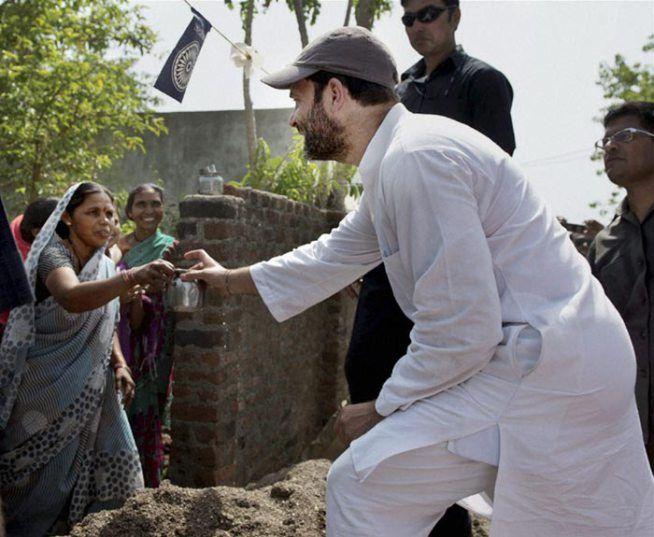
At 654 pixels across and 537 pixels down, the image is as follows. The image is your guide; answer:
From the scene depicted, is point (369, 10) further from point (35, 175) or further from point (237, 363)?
point (237, 363)

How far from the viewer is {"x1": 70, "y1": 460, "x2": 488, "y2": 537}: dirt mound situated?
8.25ft

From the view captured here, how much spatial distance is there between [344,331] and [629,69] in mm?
14142

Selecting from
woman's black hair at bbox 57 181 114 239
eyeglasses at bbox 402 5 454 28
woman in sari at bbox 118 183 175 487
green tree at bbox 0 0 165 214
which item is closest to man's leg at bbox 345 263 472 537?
eyeglasses at bbox 402 5 454 28

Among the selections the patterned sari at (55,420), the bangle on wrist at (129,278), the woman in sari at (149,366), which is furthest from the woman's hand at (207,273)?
the woman in sari at (149,366)

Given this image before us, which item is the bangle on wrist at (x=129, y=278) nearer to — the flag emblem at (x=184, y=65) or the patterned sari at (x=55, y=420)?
the patterned sari at (x=55, y=420)

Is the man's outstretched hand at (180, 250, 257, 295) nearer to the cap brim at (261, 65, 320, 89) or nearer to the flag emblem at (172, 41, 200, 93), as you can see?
the cap brim at (261, 65, 320, 89)

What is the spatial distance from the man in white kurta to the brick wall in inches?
84.9

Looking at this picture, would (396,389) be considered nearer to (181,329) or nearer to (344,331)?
(181,329)

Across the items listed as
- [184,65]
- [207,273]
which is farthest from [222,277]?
[184,65]

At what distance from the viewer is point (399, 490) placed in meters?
1.63

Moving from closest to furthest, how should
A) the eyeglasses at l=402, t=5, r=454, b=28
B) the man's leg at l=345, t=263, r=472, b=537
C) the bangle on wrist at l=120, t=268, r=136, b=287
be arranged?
the man's leg at l=345, t=263, r=472, b=537
the bangle on wrist at l=120, t=268, r=136, b=287
the eyeglasses at l=402, t=5, r=454, b=28

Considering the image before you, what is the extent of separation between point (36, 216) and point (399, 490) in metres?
3.08

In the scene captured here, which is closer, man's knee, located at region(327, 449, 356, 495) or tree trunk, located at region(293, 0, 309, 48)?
man's knee, located at region(327, 449, 356, 495)

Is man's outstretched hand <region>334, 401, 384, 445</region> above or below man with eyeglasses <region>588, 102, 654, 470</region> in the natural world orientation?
below
